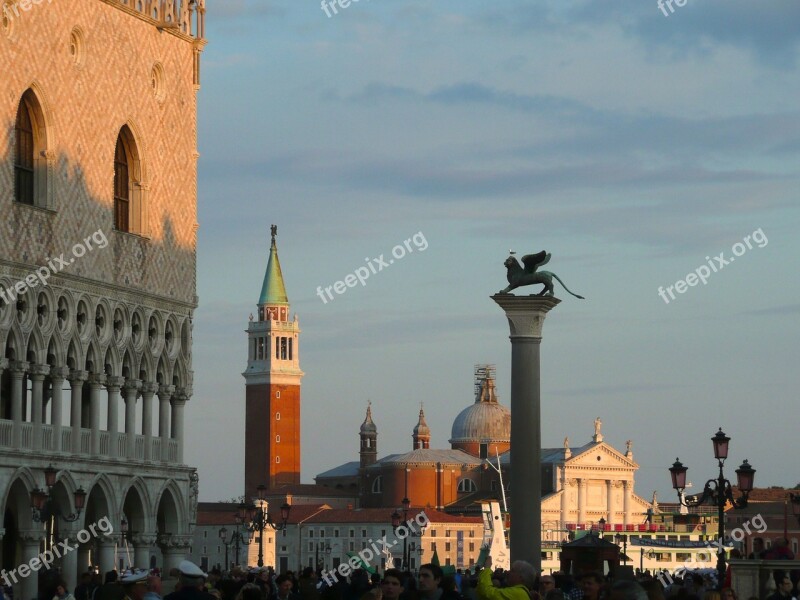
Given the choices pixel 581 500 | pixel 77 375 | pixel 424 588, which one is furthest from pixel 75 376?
pixel 581 500

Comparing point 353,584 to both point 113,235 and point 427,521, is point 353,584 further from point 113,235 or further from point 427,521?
point 427,521

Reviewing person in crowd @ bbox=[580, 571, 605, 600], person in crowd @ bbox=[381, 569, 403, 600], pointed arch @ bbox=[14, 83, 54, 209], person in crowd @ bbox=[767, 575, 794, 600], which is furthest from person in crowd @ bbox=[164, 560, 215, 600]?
pointed arch @ bbox=[14, 83, 54, 209]

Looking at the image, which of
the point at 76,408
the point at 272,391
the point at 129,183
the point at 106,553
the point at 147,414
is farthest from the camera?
the point at 272,391

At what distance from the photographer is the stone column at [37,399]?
37.4m

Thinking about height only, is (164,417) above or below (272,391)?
below

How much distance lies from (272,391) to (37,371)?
316ft

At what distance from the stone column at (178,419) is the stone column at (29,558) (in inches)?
237

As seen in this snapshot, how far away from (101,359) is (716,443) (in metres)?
14.9

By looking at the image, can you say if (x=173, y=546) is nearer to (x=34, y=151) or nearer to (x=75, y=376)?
(x=75, y=376)

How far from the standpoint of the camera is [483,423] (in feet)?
509

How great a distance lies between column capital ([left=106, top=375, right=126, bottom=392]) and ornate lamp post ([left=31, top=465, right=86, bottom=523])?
305 cm

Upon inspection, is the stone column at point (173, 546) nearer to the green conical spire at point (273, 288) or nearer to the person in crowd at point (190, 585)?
the person in crowd at point (190, 585)

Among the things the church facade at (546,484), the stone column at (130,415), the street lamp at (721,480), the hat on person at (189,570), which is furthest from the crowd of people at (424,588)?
the church facade at (546,484)

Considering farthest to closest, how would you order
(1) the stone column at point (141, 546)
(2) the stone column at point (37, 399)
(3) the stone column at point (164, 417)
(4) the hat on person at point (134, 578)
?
1. (3) the stone column at point (164, 417)
2. (1) the stone column at point (141, 546)
3. (2) the stone column at point (37, 399)
4. (4) the hat on person at point (134, 578)
